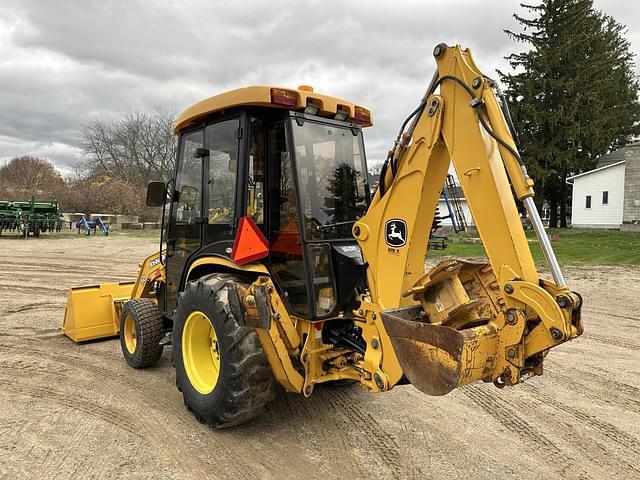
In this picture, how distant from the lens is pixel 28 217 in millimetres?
21062

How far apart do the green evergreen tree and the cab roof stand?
74.4 feet

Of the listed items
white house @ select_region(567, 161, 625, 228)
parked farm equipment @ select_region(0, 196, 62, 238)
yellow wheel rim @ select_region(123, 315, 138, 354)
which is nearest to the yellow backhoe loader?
yellow wheel rim @ select_region(123, 315, 138, 354)

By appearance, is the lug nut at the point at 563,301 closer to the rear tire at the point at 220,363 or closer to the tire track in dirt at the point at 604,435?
the tire track in dirt at the point at 604,435

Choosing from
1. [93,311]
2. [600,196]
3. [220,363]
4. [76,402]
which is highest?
[600,196]

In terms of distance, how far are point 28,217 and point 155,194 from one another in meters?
19.8

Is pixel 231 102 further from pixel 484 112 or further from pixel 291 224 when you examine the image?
pixel 484 112

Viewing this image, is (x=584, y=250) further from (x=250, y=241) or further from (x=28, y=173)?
(x=28, y=173)

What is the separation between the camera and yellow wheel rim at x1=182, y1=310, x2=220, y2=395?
3848 millimetres

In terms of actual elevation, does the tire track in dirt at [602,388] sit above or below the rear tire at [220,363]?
below

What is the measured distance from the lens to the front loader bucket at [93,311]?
5.83 metres

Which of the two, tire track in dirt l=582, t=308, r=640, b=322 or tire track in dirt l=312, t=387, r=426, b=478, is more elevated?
tire track in dirt l=582, t=308, r=640, b=322

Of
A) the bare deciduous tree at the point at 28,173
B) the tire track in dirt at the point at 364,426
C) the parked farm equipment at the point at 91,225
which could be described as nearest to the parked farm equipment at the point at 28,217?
the parked farm equipment at the point at 91,225

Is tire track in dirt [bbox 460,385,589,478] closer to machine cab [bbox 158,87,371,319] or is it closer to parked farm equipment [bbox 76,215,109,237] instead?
machine cab [bbox 158,87,371,319]

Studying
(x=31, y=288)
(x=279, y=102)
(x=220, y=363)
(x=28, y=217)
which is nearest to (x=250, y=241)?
(x=220, y=363)
